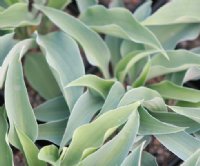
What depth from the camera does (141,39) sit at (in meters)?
1.15

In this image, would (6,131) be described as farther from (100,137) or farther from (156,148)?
(156,148)

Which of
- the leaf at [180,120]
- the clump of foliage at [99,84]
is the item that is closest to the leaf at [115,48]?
the clump of foliage at [99,84]

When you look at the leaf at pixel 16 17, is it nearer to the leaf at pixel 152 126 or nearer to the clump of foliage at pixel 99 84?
the clump of foliage at pixel 99 84

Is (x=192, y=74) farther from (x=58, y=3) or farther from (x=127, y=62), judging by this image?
(x=58, y=3)

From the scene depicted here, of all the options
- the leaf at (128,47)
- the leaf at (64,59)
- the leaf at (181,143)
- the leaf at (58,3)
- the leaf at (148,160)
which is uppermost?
the leaf at (58,3)

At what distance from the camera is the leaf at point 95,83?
1062mm

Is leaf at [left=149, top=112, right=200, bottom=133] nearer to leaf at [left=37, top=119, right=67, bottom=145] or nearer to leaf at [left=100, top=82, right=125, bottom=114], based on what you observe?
leaf at [left=100, top=82, right=125, bottom=114]

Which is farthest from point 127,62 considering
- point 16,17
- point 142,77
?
point 16,17

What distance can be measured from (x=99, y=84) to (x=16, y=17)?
0.25 metres

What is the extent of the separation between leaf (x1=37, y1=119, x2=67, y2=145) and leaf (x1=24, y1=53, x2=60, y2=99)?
0.11 m

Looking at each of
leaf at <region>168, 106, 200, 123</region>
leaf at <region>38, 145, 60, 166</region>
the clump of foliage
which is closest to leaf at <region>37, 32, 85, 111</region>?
the clump of foliage

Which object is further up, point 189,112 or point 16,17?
point 16,17

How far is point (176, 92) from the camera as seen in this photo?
114cm

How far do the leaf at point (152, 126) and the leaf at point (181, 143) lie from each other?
0.03 metres
